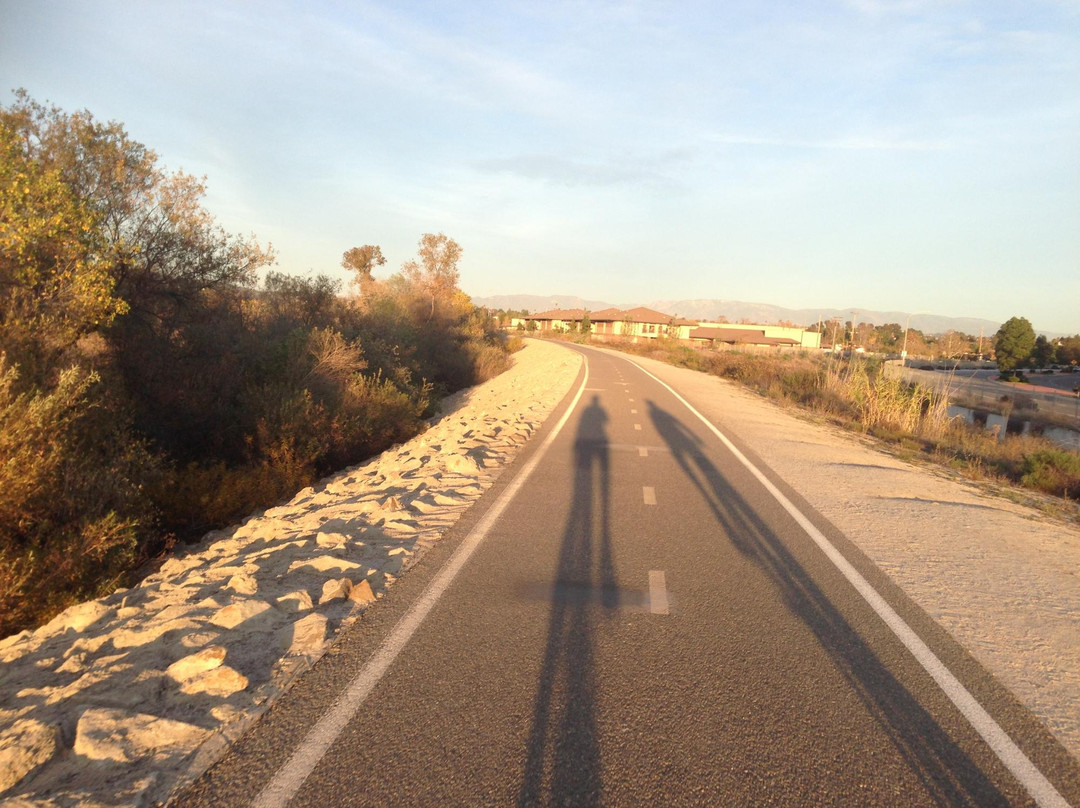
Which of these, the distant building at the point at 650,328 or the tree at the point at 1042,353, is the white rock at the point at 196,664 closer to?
the tree at the point at 1042,353

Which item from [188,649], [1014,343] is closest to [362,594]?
[188,649]

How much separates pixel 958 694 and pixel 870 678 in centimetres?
46

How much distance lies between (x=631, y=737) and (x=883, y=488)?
28.0 ft

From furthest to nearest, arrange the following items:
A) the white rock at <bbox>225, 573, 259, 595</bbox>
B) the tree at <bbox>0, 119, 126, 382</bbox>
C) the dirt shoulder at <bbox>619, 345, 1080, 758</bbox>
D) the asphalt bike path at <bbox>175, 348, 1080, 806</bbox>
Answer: the tree at <bbox>0, 119, 126, 382</bbox>, the white rock at <bbox>225, 573, 259, 595</bbox>, the dirt shoulder at <bbox>619, 345, 1080, 758</bbox>, the asphalt bike path at <bbox>175, 348, 1080, 806</bbox>

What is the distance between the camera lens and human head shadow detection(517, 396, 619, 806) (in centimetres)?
311

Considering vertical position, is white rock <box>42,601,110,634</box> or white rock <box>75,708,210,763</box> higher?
white rock <box>75,708,210,763</box>

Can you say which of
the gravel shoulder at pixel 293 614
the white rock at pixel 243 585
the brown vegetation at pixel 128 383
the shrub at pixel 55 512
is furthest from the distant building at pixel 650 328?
the white rock at pixel 243 585

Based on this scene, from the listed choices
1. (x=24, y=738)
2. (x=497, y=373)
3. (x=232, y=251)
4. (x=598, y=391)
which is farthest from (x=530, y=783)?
(x=497, y=373)

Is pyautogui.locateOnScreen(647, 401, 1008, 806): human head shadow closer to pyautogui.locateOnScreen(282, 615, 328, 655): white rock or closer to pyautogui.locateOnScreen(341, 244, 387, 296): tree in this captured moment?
pyautogui.locateOnScreen(282, 615, 328, 655): white rock

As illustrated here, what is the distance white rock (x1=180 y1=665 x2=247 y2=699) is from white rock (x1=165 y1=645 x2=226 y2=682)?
48mm

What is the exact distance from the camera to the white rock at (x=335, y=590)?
5.20 meters

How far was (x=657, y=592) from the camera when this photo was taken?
219 inches

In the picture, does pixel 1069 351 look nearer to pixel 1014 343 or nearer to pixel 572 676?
pixel 1014 343

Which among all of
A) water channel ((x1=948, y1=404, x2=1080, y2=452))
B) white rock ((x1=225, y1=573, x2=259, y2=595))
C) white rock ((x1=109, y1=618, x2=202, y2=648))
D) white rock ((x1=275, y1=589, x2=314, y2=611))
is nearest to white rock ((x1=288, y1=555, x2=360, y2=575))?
white rock ((x1=225, y1=573, x2=259, y2=595))
